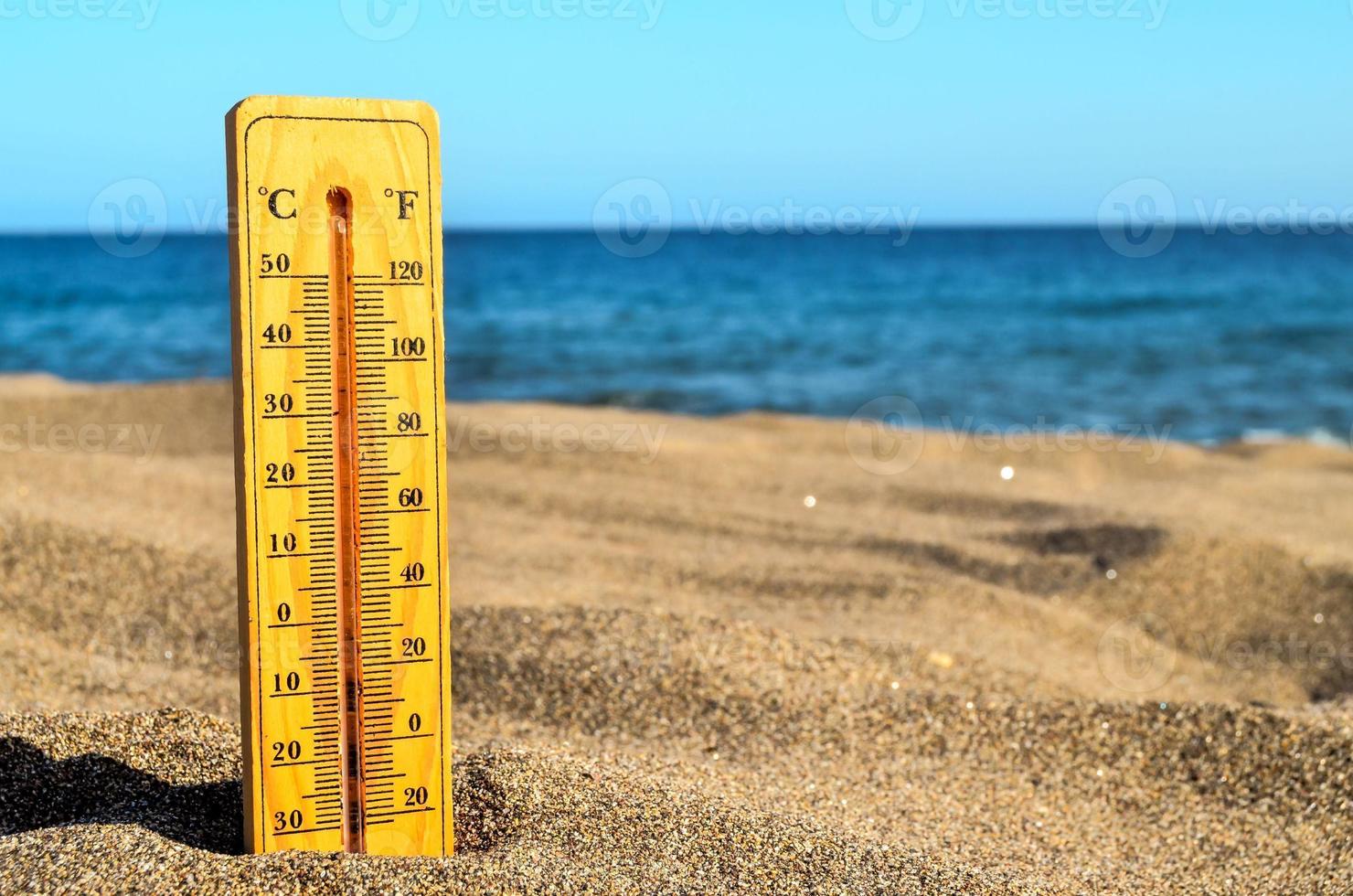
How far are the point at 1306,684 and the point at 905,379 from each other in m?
11.6

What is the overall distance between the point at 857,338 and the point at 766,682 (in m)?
18.2

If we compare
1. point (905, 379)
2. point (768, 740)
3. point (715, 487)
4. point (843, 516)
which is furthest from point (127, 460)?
point (905, 379)

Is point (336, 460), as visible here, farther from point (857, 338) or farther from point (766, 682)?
point (857, 338)

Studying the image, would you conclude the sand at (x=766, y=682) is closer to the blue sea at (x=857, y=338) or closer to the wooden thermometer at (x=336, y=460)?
the wooden thermometer at (x=336, y=460)

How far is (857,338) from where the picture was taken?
70.5ft

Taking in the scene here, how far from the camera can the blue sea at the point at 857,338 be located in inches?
561

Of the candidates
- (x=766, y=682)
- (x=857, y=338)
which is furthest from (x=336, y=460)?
(x=857, y=338)

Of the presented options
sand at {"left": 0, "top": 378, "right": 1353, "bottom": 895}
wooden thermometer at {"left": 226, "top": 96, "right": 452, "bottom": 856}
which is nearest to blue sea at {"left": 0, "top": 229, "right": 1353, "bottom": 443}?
sand at {"left": 0, "top": 378, "right": 1353, "bottom": 895}

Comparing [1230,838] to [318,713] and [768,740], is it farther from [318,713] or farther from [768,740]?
[318,713]

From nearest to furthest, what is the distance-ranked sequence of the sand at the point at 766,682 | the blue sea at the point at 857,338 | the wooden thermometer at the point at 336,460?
the wooden thermometer at the point at 336,460 → the sand at the point at 766,682 → the blue sea at the point at 857,338

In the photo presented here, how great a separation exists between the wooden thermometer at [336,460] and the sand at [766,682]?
6.2 inches

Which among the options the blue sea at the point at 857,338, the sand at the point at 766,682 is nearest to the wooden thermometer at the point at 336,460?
the sand at the point at 766,682

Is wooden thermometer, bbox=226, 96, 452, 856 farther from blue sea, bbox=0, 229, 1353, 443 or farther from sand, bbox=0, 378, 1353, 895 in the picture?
blue sea, bbox=0, 229, 1353, 443

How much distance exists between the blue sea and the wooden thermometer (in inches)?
322
